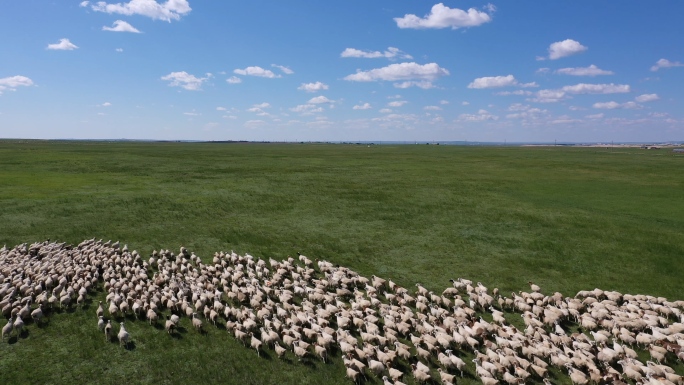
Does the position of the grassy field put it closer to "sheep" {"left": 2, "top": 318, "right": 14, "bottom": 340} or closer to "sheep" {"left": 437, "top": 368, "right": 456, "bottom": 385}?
"sheep" {"left": 2, "top": 318, "right": 14, "bottom": 340}

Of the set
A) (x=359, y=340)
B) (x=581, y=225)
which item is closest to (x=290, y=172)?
(x=581, y=225)

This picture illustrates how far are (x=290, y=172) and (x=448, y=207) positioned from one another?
1313 inches

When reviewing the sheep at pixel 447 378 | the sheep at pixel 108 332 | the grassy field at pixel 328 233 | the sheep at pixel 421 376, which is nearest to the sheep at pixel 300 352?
the grassy field at pixel 328 233

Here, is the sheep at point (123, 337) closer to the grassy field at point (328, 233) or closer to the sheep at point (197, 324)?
the grassy field at point (328, 233)

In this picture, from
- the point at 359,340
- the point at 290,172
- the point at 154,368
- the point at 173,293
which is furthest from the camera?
the point at 290,172

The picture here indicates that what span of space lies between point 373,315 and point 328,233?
45.9ft

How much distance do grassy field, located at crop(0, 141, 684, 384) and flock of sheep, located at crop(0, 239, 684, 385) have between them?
1051mm

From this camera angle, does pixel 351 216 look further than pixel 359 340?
Yes

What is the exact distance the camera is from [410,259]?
84.4 ft

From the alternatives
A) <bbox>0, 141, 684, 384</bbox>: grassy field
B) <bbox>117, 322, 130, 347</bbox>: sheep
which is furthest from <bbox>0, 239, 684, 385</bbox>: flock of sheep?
<bbox>0, 141, 684, 384</bbox>: grassy field

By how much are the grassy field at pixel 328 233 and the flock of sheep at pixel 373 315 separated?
1.05m

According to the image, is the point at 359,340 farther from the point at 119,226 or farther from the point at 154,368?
the point at 119,226

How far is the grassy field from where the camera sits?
1478cm

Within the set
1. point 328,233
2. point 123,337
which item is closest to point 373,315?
point 123,337
